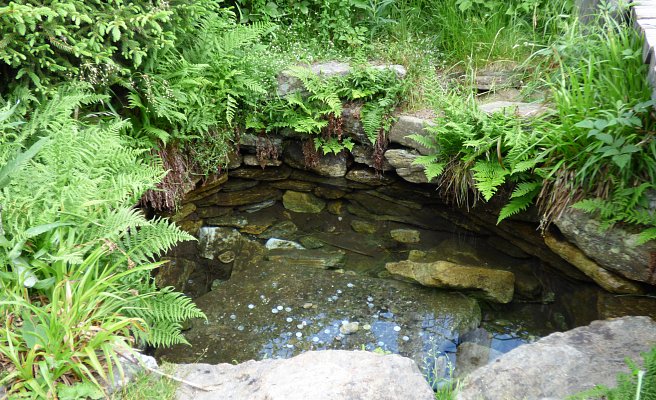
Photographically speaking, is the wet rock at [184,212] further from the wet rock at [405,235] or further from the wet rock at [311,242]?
the wet rock at [405,235]

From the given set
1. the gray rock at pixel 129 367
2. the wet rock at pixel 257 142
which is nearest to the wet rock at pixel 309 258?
the wet rock at pixel 257 142

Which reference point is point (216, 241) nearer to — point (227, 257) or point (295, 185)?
point (227, 257)

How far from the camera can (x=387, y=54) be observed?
21.1 ft

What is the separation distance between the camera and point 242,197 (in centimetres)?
634

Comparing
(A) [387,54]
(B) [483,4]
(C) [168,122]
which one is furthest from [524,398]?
(B) [483,4]

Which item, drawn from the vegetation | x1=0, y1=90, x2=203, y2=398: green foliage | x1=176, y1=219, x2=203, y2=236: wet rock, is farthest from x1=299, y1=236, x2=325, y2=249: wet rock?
x1=0, y1=90, x2=203, y2=398: green foliage

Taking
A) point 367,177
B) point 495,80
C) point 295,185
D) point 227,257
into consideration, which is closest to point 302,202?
point 295,185

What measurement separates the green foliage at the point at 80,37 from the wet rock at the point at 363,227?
101 inches

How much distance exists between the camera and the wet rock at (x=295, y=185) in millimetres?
6480

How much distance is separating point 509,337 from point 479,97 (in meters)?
2.51

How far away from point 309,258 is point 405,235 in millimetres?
1008

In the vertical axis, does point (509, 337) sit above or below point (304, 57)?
below

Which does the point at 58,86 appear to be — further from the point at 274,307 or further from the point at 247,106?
the point at 274,307

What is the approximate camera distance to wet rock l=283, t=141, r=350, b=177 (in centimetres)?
634
